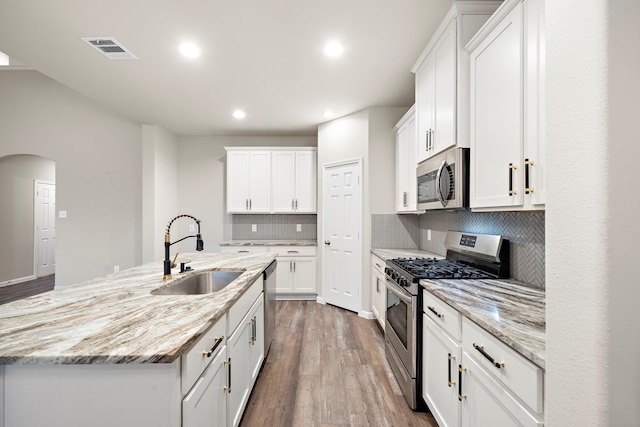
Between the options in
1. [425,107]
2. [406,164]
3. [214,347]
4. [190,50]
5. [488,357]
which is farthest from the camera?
[406,164]

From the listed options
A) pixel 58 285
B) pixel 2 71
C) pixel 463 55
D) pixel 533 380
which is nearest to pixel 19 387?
pixel 533 380

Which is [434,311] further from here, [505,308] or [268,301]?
[268,301]

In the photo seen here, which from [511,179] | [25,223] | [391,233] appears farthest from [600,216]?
[25,223]

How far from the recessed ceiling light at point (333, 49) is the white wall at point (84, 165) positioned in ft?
13.0

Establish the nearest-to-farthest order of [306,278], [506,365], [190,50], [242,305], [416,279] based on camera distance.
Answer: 1. [506,365]
2. [242,305]
3. [416,279]
4. [190,50]
5. [306,278]

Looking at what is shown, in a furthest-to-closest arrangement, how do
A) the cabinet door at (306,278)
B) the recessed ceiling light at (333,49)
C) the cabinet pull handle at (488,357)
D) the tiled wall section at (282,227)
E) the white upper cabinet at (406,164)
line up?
1. the tiled wall section at (282,227)
2. the cabinet door at (306,278)
3. the white upper cabinet at (406,164)
4. the recessed ceiling light at (333,49)
5. the cabinet pull handle at (488,357)

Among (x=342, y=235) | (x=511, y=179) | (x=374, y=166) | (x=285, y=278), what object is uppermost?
(x=374, y=166)

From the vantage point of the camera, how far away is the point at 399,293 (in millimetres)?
2211

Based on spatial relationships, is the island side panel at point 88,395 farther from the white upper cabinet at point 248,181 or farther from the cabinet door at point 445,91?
the white upper cabinet at point 248,181

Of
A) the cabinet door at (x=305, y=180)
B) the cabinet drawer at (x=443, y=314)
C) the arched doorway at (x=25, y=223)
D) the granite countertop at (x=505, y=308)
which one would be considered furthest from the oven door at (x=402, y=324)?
the arched doorway at (x=25, y=223)

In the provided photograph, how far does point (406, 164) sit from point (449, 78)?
4.55 feet

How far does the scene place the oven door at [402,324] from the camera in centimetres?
198

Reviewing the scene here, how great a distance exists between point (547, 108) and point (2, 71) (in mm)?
7585

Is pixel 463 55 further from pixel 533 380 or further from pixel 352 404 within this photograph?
pixel 352 404
